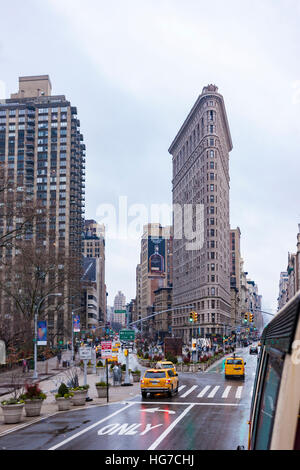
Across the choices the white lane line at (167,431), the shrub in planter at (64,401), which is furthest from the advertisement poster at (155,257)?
the white lane line at (167,431)

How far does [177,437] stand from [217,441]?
1315mm

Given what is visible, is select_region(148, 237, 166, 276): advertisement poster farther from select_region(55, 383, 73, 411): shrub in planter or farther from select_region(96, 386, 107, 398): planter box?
select_region(55, 383, 73, 411): shrub in planter

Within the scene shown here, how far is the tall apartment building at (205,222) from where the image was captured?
415ft

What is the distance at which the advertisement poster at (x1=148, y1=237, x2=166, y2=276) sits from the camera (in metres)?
172

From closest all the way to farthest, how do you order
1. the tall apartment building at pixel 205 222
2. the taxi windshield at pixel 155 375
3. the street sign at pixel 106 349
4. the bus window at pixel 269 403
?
the bus window at pixel 269 403
the taxi windshield at pixel 155 375
the street sign at pixel 106 349
the tall apartment building at pixel 205 222

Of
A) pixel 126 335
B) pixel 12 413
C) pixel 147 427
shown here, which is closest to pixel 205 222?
pixel 126 335

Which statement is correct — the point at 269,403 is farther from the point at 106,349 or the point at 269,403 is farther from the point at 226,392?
the point at 106,349

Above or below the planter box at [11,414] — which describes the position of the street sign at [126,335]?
above

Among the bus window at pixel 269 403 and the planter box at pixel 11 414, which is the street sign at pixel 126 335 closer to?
the planter box at pixel 11 414

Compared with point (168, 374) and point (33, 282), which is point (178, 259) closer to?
point (33, 282)

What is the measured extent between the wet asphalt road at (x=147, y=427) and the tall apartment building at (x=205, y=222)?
3668 inches

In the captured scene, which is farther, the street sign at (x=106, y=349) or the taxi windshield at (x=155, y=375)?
the street sign at (x=106, y=349)

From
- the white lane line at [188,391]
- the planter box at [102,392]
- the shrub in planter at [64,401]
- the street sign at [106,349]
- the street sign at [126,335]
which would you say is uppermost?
the street sign at [126,335]

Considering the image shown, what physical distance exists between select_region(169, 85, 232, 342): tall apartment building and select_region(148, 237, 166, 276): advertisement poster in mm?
19000
